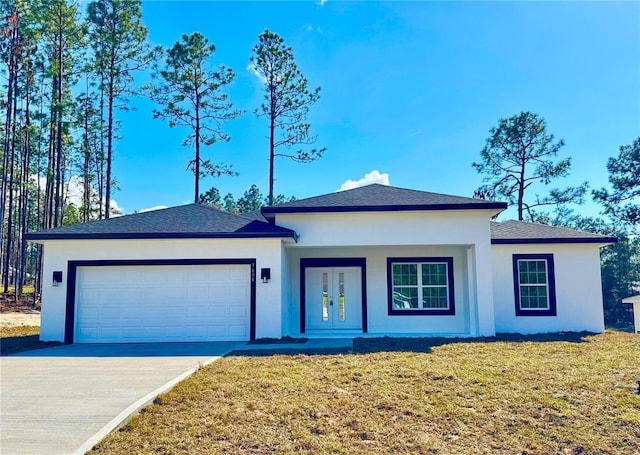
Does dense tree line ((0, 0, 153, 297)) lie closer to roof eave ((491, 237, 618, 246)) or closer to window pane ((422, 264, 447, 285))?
window pane ((422, 264, 447, 285))

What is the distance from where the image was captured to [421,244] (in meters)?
12.2

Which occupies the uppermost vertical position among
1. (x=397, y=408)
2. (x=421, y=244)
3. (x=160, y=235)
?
(x=160, y=235)

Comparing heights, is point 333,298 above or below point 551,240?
below

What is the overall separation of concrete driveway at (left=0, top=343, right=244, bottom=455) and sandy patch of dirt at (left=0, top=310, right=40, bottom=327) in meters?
7.12

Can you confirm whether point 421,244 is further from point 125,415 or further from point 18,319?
point 18,319

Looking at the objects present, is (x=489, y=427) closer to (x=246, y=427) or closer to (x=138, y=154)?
(x=246, y=427)

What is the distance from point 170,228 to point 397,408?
8462mm

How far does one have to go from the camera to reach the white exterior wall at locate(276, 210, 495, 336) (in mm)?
12000

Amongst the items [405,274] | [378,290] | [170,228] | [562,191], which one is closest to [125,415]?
[170,228]

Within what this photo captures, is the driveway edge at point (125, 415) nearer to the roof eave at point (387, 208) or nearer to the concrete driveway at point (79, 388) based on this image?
the concrete driveway at point (79, 388)

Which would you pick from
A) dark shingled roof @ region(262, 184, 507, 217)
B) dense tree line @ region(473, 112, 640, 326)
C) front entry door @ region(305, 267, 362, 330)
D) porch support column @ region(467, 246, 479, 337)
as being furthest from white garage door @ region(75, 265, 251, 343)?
dense tree line @ region(473, 112, 640, 326)

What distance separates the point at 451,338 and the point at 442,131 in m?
11.9

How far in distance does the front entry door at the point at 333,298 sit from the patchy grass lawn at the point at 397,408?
5182 millimetres

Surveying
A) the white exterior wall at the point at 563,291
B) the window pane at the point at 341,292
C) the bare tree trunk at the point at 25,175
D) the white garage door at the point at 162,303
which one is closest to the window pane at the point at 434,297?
the white exterior wall at the point at 563,291
